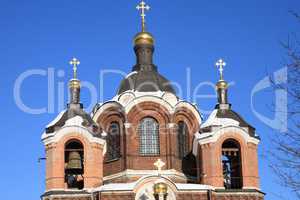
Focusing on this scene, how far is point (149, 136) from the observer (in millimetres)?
26172

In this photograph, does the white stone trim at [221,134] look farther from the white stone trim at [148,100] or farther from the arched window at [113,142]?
the arched window at [113,142]

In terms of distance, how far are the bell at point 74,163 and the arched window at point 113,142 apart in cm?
190

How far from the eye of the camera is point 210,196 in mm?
23406

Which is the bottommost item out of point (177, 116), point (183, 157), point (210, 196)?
point (210, 196)

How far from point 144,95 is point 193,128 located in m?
2.59

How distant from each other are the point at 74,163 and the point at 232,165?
19.9 ft

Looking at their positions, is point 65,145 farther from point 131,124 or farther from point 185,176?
point 185,176

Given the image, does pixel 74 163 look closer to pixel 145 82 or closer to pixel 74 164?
pixel 74 164

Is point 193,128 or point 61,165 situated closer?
point 61,165

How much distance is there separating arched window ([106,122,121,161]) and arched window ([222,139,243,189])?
4.28 meters

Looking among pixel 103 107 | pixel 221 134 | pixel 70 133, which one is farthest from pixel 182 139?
pixel 70 133

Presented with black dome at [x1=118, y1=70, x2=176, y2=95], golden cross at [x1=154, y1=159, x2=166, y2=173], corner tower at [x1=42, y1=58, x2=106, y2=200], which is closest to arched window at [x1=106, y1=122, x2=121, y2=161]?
corner tower at [x1=42, y1=58, x2=106, y2=200]

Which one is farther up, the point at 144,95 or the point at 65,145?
the point at 144,95

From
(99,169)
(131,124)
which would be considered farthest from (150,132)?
(99,169)
